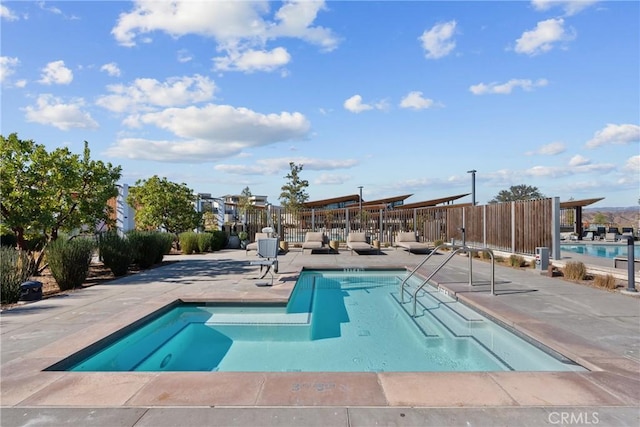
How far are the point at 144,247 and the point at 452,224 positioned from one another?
13.7 metres

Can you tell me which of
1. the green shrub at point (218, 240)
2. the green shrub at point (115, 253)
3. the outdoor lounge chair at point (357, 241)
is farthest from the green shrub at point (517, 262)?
the green shrub at point (218, 240)

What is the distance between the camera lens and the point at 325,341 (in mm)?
5223

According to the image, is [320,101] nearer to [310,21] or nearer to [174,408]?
[310,21]

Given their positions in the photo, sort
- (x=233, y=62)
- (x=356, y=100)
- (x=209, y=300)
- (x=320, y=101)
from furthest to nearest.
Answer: (x=356, y=100)
(x=320, y=101)
(x=233, y=62)
(x=209, y=300)

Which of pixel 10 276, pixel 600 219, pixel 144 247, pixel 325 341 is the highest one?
pixel 600 219

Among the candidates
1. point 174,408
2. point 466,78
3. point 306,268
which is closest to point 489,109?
point 466,78

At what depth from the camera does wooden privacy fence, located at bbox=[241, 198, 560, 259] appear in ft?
36.8

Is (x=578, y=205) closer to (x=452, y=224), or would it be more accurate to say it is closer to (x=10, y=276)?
(x=452, y=224)

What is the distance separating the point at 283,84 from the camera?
522 inches

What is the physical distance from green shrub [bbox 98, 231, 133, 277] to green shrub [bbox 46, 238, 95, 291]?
47.6 inches

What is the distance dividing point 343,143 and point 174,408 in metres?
Answer: 14.5

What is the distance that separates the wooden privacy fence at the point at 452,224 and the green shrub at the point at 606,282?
122 inches

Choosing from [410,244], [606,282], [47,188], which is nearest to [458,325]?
[606,282]

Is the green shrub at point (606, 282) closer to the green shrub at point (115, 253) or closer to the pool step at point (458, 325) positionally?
the pool step at point (458, 325)
